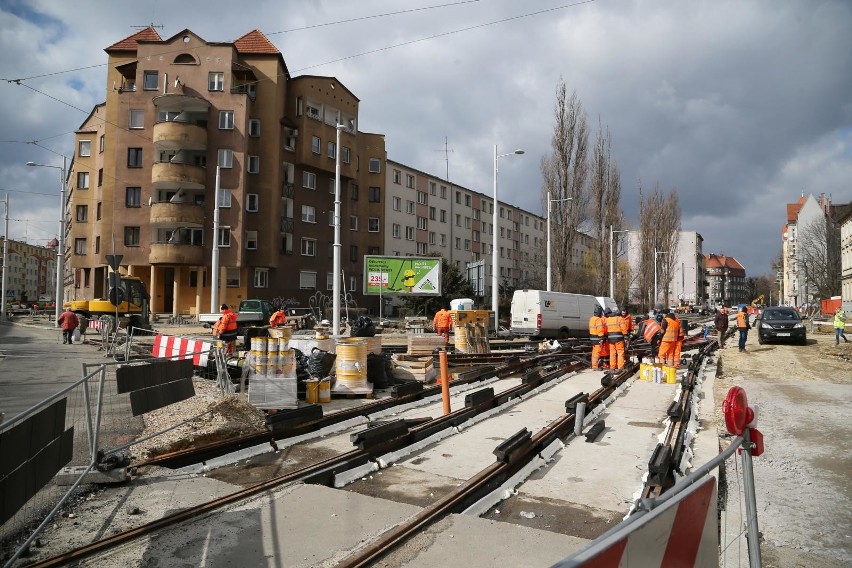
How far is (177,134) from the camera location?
128 ft

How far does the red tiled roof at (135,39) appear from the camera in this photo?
1678 inches

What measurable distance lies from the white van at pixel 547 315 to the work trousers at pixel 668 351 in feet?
37.6

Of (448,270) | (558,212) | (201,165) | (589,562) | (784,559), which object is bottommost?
(784,559)

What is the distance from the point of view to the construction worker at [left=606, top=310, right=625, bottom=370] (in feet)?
49.8

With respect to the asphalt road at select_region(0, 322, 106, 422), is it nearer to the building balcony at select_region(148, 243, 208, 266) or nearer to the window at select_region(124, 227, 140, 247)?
the building balcony at select_region(148, 243, 208, 266)

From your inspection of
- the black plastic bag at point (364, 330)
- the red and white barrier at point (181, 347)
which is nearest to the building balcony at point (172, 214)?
the red and white barrier at point (181, 347)

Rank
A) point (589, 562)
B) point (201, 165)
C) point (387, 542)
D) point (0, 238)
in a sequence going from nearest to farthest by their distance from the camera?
1. point (589, 562)
2. point (387, 542)
3. point (201, 165)
4. point (0, 238)

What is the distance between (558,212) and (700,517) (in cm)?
4043

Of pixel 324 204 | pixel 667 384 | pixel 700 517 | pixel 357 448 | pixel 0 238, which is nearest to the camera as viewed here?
pixel 700 517

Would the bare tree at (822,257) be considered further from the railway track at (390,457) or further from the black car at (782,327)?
the railway track at (390,457)

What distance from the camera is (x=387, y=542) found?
428 centimetres

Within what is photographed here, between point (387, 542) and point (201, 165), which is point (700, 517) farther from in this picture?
point (201, 165)

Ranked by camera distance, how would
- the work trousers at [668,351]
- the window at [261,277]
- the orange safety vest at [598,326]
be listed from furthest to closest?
the window at [261,277]
the orange safety vest at [598,326]
the work trousers at [668,351]

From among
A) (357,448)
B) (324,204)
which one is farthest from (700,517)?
(324,204)
